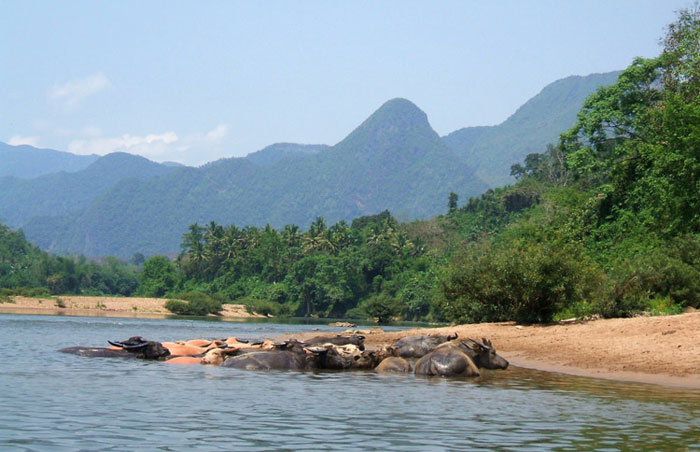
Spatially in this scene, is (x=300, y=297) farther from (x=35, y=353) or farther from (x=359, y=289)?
(x=35, y=353)

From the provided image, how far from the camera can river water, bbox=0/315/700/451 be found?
10.9 metres

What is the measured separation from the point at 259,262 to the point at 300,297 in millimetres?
16112

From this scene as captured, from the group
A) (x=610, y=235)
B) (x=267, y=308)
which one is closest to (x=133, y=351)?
(x=610, y=235)

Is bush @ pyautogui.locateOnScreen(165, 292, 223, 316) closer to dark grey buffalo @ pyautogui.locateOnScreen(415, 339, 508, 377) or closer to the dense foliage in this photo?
the dense foliage

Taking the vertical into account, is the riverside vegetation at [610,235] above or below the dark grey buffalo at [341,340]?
above

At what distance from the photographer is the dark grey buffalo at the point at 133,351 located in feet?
77.3

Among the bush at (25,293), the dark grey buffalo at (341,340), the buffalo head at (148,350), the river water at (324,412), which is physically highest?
the bush at (25,293)

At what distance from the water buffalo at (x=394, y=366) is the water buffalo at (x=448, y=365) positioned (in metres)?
0.72

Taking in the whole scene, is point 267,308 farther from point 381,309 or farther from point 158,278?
point 158,278

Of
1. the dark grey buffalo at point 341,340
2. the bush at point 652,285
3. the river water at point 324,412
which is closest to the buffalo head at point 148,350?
the river water at point 324,412

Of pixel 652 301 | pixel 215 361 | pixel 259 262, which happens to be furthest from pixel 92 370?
pixel 259 262

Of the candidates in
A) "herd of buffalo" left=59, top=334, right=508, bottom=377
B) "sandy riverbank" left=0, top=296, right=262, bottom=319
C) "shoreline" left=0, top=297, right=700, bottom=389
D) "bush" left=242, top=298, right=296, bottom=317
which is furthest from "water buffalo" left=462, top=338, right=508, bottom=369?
"bush" left=242, top=298, right=296, bottom=317

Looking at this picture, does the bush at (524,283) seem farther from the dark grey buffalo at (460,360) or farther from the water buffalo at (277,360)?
the water buffalo at (277,360)

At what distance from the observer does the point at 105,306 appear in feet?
316
